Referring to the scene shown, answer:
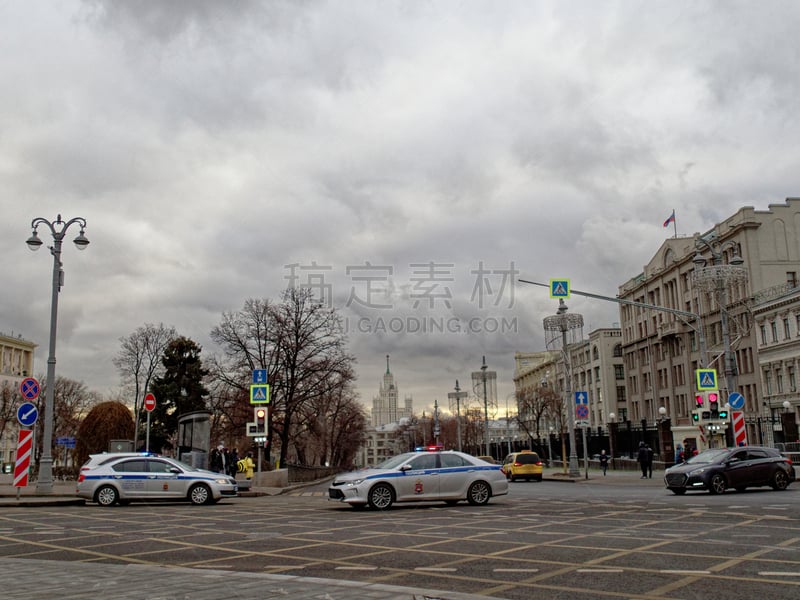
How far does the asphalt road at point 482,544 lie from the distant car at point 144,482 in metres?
1.87

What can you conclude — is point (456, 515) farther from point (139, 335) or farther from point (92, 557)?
point (139, 335)

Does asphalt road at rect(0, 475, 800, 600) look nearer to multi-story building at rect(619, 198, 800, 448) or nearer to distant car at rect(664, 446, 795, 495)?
distant car at rect(664, 446, 795, 495)

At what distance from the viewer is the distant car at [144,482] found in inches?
846

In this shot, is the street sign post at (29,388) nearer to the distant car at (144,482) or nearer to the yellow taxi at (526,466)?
the distant car at (144,482)

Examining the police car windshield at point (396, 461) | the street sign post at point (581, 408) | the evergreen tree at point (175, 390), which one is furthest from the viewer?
the evergreen tree at point (175, 390)

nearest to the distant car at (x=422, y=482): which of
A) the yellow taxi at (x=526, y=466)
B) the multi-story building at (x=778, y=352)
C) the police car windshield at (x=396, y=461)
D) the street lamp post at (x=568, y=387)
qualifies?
the police car windshield at (x=396, y=461)

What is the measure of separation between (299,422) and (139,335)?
22297mm

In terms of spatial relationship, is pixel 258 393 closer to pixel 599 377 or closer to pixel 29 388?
pixel 29 388

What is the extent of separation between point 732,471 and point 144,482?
17.5m

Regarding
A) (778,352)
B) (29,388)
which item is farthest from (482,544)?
(778,352)

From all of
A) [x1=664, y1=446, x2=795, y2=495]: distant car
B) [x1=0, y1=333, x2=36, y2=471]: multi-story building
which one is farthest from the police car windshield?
[x1=0, y1=333, x2=36, y2=471]: multi-story building

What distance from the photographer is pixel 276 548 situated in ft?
38.5

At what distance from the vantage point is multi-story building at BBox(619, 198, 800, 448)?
64.4 metres

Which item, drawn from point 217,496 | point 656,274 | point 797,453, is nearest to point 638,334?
point 656,274
